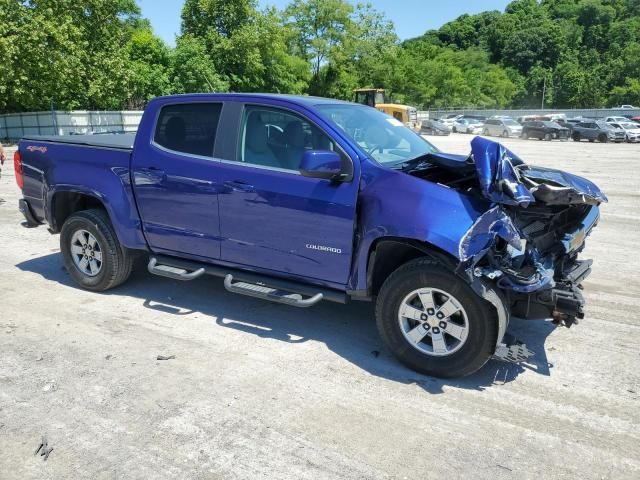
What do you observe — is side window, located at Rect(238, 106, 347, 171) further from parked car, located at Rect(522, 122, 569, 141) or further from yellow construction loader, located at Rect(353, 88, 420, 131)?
parked car, located at Rect(522, 122, 569, 141)

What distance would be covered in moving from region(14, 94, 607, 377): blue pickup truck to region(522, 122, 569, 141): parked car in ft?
118

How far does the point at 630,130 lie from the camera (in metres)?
34.2

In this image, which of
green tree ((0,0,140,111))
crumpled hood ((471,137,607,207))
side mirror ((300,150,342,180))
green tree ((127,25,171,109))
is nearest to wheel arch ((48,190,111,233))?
side mirror ((300,150,342,180))

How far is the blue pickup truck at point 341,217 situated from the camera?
3664 millimetres

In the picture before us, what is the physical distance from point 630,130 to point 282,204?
119ft

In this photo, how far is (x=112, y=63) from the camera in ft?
Result: 105

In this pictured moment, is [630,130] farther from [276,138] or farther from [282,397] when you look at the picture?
[282,397]

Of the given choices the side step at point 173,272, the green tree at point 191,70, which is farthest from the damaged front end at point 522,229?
the green tree at point 191,70

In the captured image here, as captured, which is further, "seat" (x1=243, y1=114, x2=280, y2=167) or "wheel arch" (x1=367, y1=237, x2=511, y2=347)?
"seat" (x1=243, y1=114, x2=280, y2=167)

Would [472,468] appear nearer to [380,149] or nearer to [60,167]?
[380,149]

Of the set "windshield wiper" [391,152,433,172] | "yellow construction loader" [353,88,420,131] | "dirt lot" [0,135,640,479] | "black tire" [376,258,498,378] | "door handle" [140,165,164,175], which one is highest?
"yellow construction loader" [353,88,420,131]

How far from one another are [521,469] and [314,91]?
6206 cm

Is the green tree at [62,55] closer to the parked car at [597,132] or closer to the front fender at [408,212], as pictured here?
the front fender at [408,212]

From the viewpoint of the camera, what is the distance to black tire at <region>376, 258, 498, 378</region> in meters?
3.63
